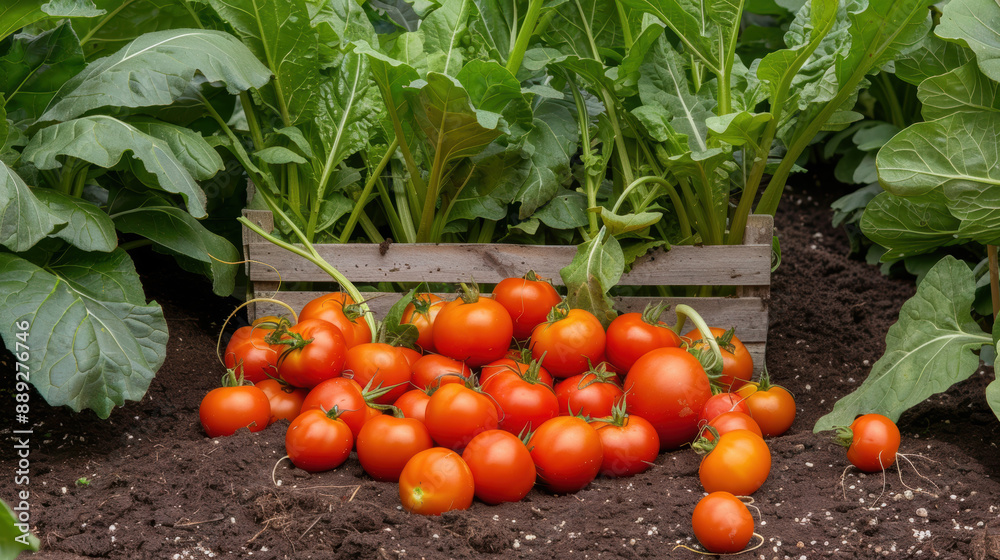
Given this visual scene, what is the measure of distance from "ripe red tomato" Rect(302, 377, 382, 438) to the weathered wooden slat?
64 centimetres

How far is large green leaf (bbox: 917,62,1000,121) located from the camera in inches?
78.0

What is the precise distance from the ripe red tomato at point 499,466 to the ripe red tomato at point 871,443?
76 cm

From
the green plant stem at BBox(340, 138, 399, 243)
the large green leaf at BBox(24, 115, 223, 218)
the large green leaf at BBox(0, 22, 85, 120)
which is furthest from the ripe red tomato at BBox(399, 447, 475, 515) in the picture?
the large green leaf at BBox(0, 22, 85, 120)

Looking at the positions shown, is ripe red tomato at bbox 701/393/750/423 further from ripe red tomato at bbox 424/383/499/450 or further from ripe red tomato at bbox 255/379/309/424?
ripe red tomato at bbox 255/379/309/424

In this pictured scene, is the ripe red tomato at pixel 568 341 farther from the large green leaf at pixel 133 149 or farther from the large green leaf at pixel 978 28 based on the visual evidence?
the large green leaf at pixel 978 28

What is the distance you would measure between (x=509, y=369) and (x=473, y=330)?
144mm

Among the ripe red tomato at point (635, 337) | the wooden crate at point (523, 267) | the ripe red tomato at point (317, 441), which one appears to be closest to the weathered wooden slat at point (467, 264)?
the wooden crate at point (523, 267)

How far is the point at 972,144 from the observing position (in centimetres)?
192

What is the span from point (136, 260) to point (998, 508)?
109 inches

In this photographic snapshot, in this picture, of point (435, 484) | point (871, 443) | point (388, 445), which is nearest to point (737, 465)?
point (871, 443)

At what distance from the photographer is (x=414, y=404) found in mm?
1965

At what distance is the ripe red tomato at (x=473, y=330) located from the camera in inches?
81.0

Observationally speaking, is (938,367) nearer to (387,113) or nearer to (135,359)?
(387,113)

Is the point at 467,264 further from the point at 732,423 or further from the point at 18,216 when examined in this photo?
the point at 18,216
